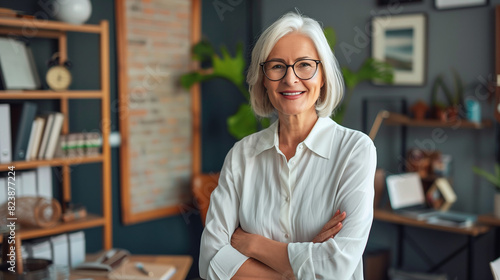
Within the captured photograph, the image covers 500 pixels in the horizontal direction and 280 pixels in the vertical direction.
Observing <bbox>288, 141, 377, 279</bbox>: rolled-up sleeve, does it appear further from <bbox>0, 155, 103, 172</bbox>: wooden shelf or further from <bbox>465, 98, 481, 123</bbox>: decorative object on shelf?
<bbox>465, 98, 481, 123</bbox>: decorative object on shelf

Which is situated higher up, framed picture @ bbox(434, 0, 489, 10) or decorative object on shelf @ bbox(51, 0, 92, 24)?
framed picture @ bbox(434, 0, 489, 10)

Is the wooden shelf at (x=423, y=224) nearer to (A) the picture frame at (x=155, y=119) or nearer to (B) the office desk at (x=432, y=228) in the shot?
(B) the office desk at (x=432, y=228)

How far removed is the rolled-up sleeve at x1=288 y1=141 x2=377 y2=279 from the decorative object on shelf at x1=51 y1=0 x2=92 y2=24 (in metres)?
2.19

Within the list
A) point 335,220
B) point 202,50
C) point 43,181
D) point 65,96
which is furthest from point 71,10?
point 335,220

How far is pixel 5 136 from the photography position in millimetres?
2719

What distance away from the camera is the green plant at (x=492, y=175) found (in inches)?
127

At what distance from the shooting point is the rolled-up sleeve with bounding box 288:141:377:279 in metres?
1.37

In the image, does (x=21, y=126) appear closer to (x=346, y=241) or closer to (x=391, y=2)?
(x=346, y=241)

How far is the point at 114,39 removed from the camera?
3693 mm

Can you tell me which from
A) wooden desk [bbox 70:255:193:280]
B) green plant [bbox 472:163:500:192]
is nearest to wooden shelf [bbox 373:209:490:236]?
green plant [bbox 472:163:500:192]

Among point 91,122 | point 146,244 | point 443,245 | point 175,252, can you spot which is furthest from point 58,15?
point 443,245

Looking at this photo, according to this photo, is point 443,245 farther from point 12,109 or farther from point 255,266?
→ point 12,109

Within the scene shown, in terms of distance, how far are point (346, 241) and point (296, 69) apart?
495 mm

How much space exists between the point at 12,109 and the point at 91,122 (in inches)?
31.4
